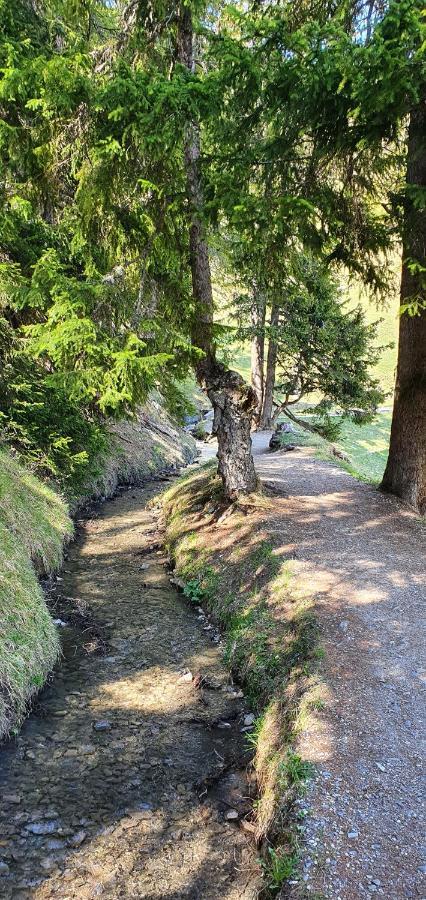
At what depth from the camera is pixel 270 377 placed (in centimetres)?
2077

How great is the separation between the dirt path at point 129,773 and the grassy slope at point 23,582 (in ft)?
1.14

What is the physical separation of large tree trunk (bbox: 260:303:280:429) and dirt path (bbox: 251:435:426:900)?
1047 centimetres

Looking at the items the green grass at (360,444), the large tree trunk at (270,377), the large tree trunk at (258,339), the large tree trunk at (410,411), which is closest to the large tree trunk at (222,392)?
the large tree trunk at (410,411)

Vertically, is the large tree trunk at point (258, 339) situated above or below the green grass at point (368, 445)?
above

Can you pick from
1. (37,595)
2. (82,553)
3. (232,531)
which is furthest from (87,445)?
(37,595)

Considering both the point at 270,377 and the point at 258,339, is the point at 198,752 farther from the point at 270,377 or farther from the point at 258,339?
the point at 258,339

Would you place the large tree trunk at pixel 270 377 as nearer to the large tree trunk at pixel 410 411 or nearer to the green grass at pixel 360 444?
the green grass at pixel 360 444

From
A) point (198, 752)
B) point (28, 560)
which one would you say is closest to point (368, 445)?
point (28, 560)

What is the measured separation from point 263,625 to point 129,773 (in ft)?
8.48

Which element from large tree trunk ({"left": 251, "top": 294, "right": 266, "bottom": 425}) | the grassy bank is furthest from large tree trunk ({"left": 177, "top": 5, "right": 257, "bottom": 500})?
large tree trunk ({"left": 251, "top": 294, "right": 266, "bottom": 425})

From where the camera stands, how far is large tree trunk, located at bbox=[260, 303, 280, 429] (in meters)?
19.6

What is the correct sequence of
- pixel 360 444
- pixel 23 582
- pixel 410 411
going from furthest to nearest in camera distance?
pixel 360 444 → pixel 410 411 → pixel 23 582

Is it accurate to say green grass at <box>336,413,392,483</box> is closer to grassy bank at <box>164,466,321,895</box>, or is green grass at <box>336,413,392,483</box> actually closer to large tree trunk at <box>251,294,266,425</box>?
large tree trunk at <box>251,294,266,425</box>

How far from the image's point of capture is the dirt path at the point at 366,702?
3.74 meters
